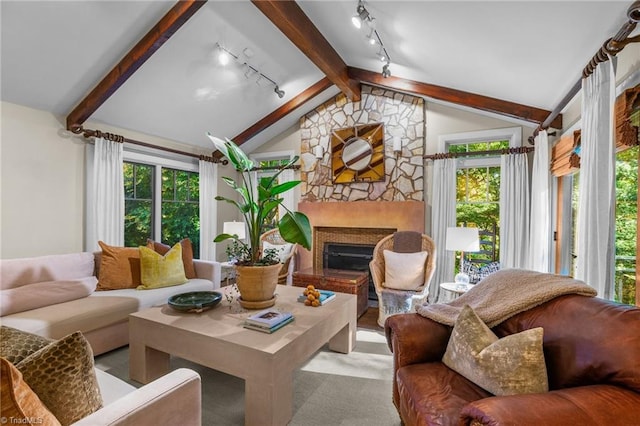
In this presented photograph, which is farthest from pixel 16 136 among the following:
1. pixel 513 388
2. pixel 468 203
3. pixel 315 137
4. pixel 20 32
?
pixel 468 203

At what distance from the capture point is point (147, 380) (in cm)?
207

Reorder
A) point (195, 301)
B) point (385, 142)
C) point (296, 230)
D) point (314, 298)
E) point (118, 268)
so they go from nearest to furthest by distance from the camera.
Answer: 1. point (296, 230)
2. point (195, 301)
3. point (314, 298)
4. point (118, 268)
5. point (385, 142)

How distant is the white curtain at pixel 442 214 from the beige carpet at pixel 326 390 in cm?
173

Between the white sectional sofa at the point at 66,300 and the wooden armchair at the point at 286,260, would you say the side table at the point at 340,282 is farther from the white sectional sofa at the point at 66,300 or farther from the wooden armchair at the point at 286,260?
the white sectional sofa at the point at 66,300

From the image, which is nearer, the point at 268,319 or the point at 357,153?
the point at 268,319

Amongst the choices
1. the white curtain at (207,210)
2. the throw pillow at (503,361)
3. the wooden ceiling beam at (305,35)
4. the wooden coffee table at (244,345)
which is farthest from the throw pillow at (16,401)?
the white curtain at (207,210)

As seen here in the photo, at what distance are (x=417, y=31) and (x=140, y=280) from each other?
3.63 metres

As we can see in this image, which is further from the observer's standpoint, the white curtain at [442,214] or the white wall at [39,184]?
the white curtain at [442,214]

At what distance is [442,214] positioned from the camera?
411 centimetres

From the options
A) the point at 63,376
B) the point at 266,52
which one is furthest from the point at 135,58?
the point at 63,376

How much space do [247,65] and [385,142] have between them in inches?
85.9

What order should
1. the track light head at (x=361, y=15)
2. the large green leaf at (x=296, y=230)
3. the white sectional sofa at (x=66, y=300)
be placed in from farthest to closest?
the track light head at (x=361, y=15)
the white sectional sofa at (x=66, y=300)
the large green leaf at (x=296, y=230)

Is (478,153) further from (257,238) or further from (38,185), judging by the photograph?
(38,185)

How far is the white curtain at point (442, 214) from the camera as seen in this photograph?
13.3 ft
